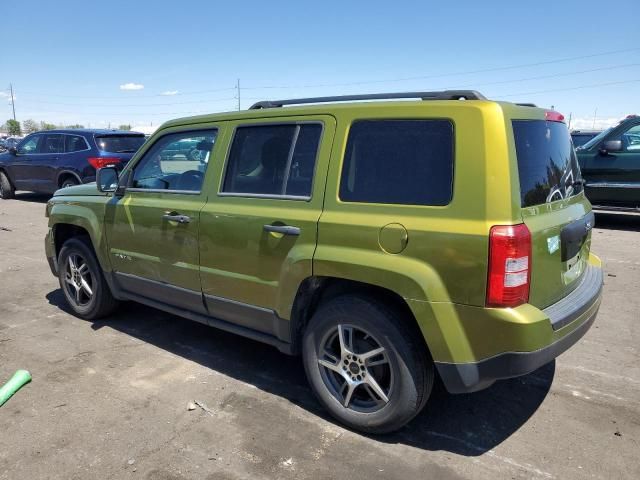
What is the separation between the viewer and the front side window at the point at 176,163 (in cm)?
384

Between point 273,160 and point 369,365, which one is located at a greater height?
point 273,160

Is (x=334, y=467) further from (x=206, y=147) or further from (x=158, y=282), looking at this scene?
(x=206, y=147)

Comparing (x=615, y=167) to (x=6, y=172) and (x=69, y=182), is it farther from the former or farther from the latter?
(x=6, y=172)

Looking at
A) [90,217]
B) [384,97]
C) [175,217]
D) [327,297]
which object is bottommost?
[327,297]

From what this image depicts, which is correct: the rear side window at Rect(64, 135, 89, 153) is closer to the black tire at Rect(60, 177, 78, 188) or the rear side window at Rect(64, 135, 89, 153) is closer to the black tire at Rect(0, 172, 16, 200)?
the black tire at Rect(60, 177, 78, 188)

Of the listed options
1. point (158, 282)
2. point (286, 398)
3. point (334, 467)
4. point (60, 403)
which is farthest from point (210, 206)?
point (334, 467)

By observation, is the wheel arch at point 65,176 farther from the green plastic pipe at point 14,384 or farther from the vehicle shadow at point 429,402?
the green plastic pipe at point 14,384

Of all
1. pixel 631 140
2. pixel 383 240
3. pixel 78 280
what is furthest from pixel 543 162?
pixel 631 140

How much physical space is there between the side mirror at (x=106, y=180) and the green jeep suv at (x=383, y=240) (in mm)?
564

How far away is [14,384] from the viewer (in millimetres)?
3574

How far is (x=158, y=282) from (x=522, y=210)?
2773 millimetres

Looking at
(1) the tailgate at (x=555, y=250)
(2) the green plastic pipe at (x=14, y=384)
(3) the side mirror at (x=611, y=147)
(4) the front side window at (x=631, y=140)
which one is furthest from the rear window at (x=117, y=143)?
(1) the tailgate at (x=555, y=250)

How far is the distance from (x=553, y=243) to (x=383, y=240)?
0.90 metres

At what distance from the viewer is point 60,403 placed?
3.42 m
